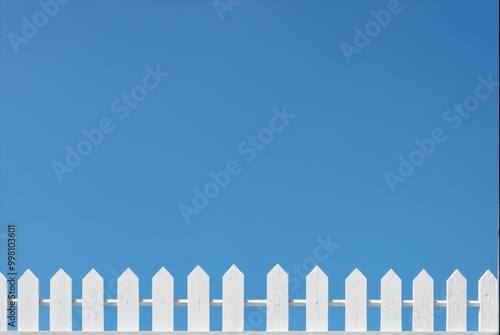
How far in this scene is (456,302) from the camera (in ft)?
15.1

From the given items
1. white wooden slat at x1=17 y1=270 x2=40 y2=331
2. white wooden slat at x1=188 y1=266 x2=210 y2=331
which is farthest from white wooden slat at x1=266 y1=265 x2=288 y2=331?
white wooden slat at x1=17 y1=270 x2=40 y2=331

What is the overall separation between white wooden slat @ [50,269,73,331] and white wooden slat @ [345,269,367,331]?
2512 millimetres

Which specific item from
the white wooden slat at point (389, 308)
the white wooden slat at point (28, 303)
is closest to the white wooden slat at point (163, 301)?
the white wooden slat at point (28, 303)

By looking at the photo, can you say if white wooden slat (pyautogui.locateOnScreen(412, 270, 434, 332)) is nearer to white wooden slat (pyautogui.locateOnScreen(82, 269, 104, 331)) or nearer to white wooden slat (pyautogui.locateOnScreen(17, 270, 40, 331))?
white wooden slat (pyautogui.locateOnScreen(82, 269, 104, 331))

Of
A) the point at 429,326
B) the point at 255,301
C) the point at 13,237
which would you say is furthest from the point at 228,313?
the point at 13,237

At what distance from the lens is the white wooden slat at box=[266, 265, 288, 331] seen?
445 centimetres

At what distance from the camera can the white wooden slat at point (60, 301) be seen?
14.9 ft

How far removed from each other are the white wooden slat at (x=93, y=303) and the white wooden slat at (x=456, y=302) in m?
3.16

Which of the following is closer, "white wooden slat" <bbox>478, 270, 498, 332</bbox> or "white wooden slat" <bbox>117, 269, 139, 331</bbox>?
"white wooden slat" <bbox>117, 269, 139, 331</bbox>

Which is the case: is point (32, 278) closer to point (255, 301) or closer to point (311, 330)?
point (255, 301)

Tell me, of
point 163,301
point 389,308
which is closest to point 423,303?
point 389,308

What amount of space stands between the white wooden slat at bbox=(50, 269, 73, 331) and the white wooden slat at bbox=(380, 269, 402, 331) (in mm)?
2830

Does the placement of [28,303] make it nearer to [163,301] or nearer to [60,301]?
[60,301]

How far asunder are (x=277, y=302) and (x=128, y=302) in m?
1.34
